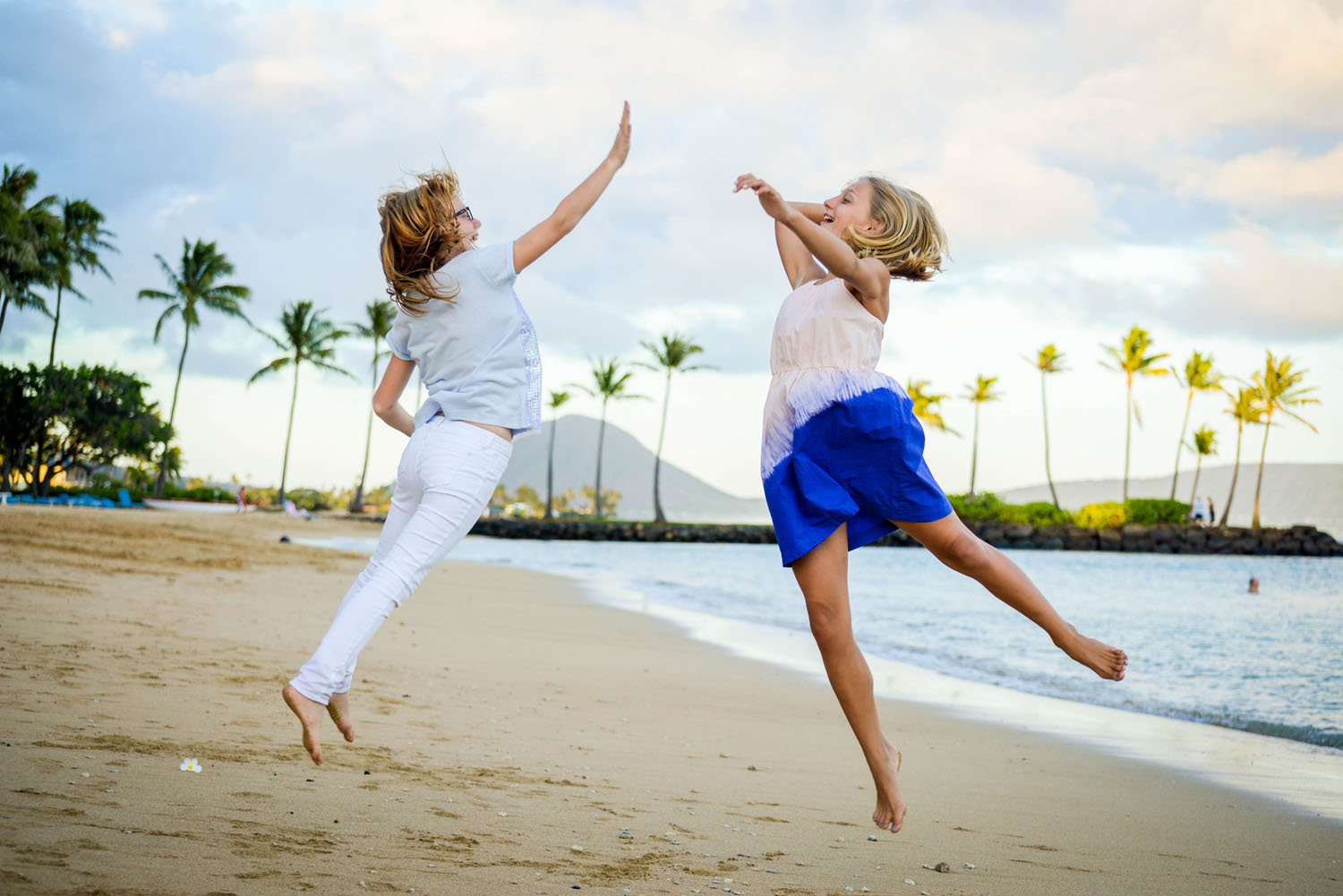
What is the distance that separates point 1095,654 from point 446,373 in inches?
79.3

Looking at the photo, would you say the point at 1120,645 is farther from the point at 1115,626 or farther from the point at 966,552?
the point at 966,552

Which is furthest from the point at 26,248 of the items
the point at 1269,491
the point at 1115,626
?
the point at 1269,491

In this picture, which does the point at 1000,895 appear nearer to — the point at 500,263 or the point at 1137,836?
the point at 1137,836

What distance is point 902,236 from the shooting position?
9.46 ft

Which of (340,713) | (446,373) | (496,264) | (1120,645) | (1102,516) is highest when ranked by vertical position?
(1102,516)

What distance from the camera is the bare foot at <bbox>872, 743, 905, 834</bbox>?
280 centimetres

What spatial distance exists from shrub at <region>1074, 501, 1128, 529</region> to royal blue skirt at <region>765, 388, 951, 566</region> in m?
54.3

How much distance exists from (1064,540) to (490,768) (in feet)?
171

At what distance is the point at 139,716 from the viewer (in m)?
3.84

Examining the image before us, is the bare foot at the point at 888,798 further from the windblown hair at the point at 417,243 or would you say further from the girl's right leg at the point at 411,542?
the windblown hair at the point at 417,243

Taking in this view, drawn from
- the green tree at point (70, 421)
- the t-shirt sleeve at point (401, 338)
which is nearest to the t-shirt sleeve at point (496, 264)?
the t-shirt sleeve at point (401, 338)

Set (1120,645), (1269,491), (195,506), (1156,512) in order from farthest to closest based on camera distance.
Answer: (1269,491)
(1156,512)
(195,506)
(1120,645)

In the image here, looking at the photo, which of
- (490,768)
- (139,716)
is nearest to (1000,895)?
(490,768)

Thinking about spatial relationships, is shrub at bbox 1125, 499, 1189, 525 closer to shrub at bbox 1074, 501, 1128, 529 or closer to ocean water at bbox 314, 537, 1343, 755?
shrub at bbox 1074, 501, 1128, 529
